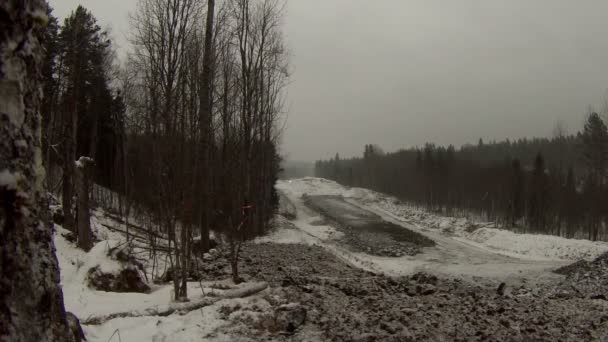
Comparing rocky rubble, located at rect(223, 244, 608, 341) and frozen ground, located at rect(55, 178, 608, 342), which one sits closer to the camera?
frozen ground, located at rect(55, 178, 608, 342)

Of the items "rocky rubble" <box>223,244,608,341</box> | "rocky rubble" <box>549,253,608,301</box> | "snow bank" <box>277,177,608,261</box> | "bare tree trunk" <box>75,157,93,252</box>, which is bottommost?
"snow bank" <box>277,177,608,261</box>

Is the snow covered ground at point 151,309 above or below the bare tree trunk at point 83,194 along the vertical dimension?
below

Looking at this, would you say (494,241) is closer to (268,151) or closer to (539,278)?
(539,278)

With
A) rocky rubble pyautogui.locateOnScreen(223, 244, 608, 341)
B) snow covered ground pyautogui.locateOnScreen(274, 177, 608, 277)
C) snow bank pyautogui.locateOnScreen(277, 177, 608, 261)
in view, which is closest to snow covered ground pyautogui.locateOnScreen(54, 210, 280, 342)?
rocky rubble pyautogui.locateOnScreen(223, 244, 608, 341)

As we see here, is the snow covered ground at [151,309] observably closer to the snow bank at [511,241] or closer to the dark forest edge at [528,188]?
the snow bank at [511,241]

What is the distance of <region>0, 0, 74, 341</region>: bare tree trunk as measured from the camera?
3.71 feet

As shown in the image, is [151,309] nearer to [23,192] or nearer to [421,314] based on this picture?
[421,314]

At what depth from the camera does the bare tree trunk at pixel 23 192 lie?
44.6 inches

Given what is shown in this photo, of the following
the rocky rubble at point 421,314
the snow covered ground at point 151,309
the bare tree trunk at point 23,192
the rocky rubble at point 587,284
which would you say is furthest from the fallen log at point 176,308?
the rocky rubble at point 587,284

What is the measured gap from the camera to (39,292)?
123 centimetres

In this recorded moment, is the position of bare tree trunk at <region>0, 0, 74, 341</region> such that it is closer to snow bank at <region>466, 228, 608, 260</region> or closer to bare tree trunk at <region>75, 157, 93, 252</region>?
bare tree trunk at <region>75, 157, 93, 252</region>

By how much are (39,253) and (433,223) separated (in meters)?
39.0

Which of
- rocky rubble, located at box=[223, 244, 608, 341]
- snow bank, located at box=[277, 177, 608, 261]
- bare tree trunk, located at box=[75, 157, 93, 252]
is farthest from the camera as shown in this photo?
snow bank, located at box=[277, 177, 608, 261]

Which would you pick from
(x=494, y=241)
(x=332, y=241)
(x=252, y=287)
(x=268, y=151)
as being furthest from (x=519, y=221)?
(x=252, y=287)
